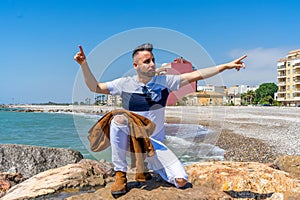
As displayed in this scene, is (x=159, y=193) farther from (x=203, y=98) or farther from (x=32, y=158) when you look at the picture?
(x=32, y=158)

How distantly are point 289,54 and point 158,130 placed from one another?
83.9 m

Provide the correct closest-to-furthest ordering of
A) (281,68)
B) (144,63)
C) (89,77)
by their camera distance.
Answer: (89,77) < (144,63) < (281,68)

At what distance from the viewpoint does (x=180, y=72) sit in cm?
371

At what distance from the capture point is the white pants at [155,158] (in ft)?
11.0

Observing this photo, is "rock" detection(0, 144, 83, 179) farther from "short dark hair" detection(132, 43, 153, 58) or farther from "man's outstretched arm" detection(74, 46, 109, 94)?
"short dark hair" detection(132, 43, 153, 58)

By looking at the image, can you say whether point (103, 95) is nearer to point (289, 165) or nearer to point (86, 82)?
point (86, 82)

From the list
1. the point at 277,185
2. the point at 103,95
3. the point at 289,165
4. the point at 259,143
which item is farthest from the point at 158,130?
the point at 259,143

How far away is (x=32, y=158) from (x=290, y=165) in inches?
248

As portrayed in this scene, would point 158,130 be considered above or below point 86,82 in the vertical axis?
below

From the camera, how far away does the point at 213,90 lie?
3895 millimetres

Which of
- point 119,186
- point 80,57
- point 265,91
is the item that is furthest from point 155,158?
point 265,91

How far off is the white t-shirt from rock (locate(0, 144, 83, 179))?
5.17m

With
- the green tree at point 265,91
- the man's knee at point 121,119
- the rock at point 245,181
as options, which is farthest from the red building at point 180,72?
the green tree at point 265,91

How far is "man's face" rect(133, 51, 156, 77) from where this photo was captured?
3441 millimetres
